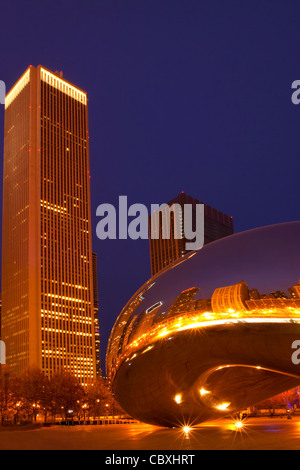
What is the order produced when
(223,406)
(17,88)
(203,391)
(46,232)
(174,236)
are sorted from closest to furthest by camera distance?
(203,391) → (223,406) → (46,232) → (17,88) → (174,236)

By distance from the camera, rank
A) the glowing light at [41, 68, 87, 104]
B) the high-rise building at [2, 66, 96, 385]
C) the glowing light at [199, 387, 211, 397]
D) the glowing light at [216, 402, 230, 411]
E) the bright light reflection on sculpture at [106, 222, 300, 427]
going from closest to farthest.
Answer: the bright light reflection on sculpture at [106, 222, 300, 427] → the glowing light at [199, 387, 211, 397] → the glowing light at [216, 402, 230, 411] → the high-rise building at [2, 66, 96, 385] → the glowing light at [41, 68, 87, 104]

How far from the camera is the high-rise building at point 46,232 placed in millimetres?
132125

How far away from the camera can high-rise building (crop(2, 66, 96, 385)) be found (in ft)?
433

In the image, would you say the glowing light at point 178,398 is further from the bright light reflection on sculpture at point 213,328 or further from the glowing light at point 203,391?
the glowing light at point 203,391

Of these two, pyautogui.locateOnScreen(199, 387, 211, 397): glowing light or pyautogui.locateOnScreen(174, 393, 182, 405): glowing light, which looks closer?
pyautogui.locateOnScreen(174, 393, 182, 405): glowing light

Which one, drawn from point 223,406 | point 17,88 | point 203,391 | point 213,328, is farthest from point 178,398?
point 17,88

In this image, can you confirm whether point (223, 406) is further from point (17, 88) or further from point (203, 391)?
point (17, 88)

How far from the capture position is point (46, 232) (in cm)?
13525

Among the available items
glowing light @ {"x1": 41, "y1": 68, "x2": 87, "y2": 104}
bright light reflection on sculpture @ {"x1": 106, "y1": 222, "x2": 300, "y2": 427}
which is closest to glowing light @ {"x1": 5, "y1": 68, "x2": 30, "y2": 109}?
glowing light @ {"x1": 41, "y1": 68, "x2": 87, "y2": 104}

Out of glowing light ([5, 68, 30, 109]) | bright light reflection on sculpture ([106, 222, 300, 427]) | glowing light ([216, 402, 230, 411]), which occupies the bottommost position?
glowing light ([216, 402, 230, 411])

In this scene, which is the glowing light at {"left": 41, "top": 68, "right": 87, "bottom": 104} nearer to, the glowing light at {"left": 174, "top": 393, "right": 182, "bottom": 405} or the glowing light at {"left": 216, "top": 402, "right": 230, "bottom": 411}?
the glowing light at {"left": 216, "top": 402, "right": 230, "bottom": 411}

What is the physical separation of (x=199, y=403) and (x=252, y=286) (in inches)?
120

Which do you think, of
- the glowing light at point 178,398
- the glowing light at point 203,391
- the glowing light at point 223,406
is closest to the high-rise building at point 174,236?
the glowing light at point 223,406

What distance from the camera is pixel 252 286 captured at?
24.8ft
